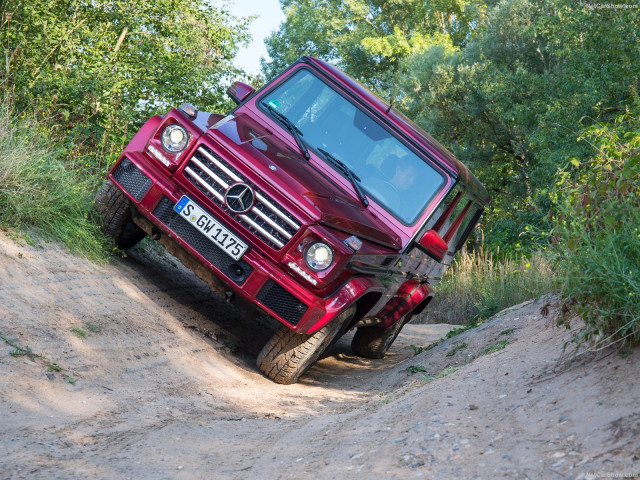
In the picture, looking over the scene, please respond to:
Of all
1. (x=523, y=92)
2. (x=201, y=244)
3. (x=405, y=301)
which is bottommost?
(x=201, y=244)

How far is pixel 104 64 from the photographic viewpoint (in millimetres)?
9242

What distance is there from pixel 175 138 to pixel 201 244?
0.84 m

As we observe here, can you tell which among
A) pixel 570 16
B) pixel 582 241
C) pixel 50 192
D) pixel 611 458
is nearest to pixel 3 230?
pixel 50 192

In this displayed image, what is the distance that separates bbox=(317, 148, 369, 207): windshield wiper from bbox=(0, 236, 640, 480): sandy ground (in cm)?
151

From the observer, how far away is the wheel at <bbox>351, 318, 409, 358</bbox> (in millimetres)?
7504

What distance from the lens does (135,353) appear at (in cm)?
515

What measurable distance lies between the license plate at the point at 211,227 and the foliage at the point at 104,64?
3021mm

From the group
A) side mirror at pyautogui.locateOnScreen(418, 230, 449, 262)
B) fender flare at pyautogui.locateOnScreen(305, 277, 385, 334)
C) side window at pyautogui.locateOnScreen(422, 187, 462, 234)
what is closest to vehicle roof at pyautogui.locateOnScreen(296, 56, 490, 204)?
side window at pyautogui.locateOnScreen(422, 187, 462, 234)

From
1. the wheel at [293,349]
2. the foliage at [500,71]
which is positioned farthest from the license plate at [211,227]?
the foliage at [500,71]

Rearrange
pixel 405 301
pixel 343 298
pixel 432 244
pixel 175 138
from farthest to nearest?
pixel 405 301 < pixel 432 244 < pixel 175 138 < pixel 343 298

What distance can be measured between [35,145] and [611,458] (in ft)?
19.4

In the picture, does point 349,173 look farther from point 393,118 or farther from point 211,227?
point 211,227

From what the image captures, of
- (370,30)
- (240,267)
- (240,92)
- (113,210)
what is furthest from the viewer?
(370,30)

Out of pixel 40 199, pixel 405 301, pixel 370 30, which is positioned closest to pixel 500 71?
pixel 405 301
